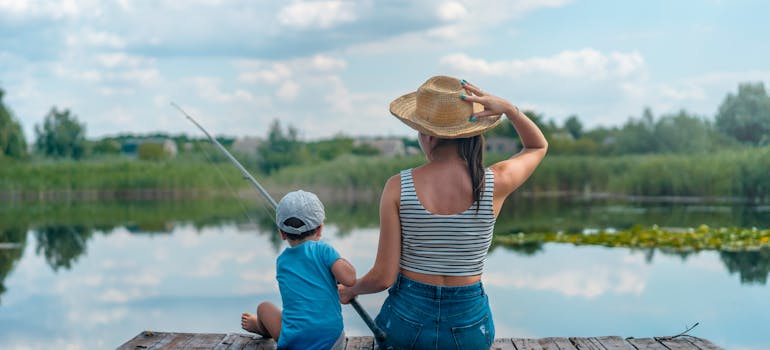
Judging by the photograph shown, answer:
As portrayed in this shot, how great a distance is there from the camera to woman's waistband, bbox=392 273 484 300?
7.06 feet

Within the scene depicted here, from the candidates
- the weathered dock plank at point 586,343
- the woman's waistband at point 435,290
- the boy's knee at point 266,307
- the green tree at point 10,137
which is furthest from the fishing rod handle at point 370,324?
the green tree at point 10,137

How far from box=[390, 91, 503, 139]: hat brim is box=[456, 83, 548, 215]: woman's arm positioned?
0.09ft

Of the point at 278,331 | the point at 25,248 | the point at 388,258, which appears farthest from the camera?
the point at 25,248

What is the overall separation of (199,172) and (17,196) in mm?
5526

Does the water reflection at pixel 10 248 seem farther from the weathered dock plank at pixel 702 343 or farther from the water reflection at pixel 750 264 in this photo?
the water reflection at pixel 750 264

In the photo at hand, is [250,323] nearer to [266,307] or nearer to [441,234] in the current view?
[266,307]

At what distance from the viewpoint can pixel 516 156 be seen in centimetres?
236

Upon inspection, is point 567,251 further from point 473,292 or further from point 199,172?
point 199,172

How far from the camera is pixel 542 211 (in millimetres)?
13930

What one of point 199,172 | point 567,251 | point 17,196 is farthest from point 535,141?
point 17,196

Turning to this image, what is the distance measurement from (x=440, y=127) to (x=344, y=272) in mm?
530

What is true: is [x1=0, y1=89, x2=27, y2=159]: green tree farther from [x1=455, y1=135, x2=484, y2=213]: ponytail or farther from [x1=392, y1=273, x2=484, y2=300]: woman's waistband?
[x1=455, y1=135, x2=484, y2=213]: ponytail

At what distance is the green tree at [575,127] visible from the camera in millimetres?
35562

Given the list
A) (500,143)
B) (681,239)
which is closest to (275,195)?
(681,239)
